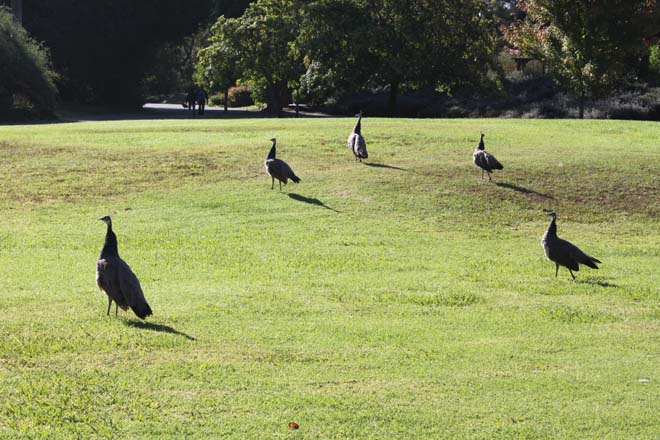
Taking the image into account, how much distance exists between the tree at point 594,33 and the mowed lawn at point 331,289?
3.09m

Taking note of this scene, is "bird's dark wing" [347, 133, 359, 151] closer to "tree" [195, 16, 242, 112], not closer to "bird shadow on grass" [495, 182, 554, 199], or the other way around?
"bird shadow on grass" [495, 182, 554, 199]

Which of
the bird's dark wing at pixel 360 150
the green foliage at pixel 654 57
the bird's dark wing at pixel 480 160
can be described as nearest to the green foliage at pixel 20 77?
the bird's dark wing at pixel 360 150

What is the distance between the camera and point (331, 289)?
15.5 meters

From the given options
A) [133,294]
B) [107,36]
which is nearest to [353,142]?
[133,294]

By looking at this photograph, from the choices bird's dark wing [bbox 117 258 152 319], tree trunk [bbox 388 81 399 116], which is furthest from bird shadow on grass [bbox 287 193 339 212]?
tree trunk [bbox 388 81 399 116]

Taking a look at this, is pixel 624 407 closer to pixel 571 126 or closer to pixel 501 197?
pixel 501 197

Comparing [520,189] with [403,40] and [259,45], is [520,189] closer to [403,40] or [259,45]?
[403,40]

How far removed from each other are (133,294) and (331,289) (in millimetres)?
4128

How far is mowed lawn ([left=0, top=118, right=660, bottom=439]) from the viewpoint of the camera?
31.4ft

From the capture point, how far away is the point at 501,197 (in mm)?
23594

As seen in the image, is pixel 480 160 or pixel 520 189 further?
pixel 480 160

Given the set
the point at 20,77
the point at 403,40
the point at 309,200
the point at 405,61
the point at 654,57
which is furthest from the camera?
the point at 20,77

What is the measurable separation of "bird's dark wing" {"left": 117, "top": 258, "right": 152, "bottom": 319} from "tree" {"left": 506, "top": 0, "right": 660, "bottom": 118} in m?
23.1

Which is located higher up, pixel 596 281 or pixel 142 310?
pixel 142 310
